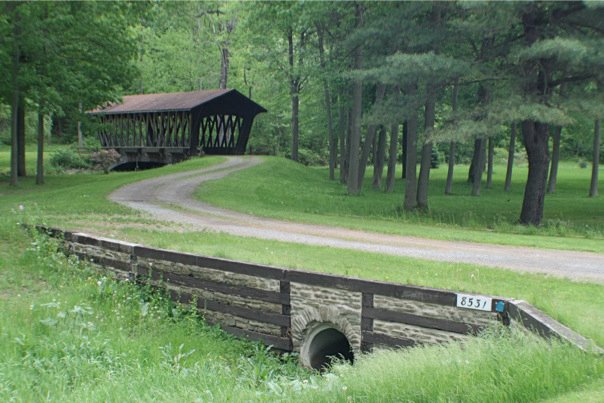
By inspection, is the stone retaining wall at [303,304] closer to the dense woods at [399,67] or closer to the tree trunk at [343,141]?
the dense woods at [399,67]

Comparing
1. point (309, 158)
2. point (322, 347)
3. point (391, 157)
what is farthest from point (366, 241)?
point (309, 158)

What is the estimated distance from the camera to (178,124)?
43.8m

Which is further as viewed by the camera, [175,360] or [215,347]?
[215,347]

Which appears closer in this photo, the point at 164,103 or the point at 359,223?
the point at 359,223

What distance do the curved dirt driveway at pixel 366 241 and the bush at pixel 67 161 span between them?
2158cm

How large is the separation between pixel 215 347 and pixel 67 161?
36.9m

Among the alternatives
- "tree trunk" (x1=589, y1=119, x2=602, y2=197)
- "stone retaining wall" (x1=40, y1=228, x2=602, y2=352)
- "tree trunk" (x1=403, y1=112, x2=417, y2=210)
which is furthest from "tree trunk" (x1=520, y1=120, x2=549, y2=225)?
"stone retaining wall" (x1=40, y1=228, x2=602, y2=352)

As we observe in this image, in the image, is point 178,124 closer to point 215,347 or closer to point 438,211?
point 438,211

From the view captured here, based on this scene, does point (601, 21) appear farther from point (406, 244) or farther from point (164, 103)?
point (164, 103)

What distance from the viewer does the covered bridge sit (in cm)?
4284

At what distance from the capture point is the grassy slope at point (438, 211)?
14.8 metres

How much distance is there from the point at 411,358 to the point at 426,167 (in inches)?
679

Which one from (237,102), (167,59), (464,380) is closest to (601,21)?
(464,380)

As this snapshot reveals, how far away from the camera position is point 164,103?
44844 millimetres
